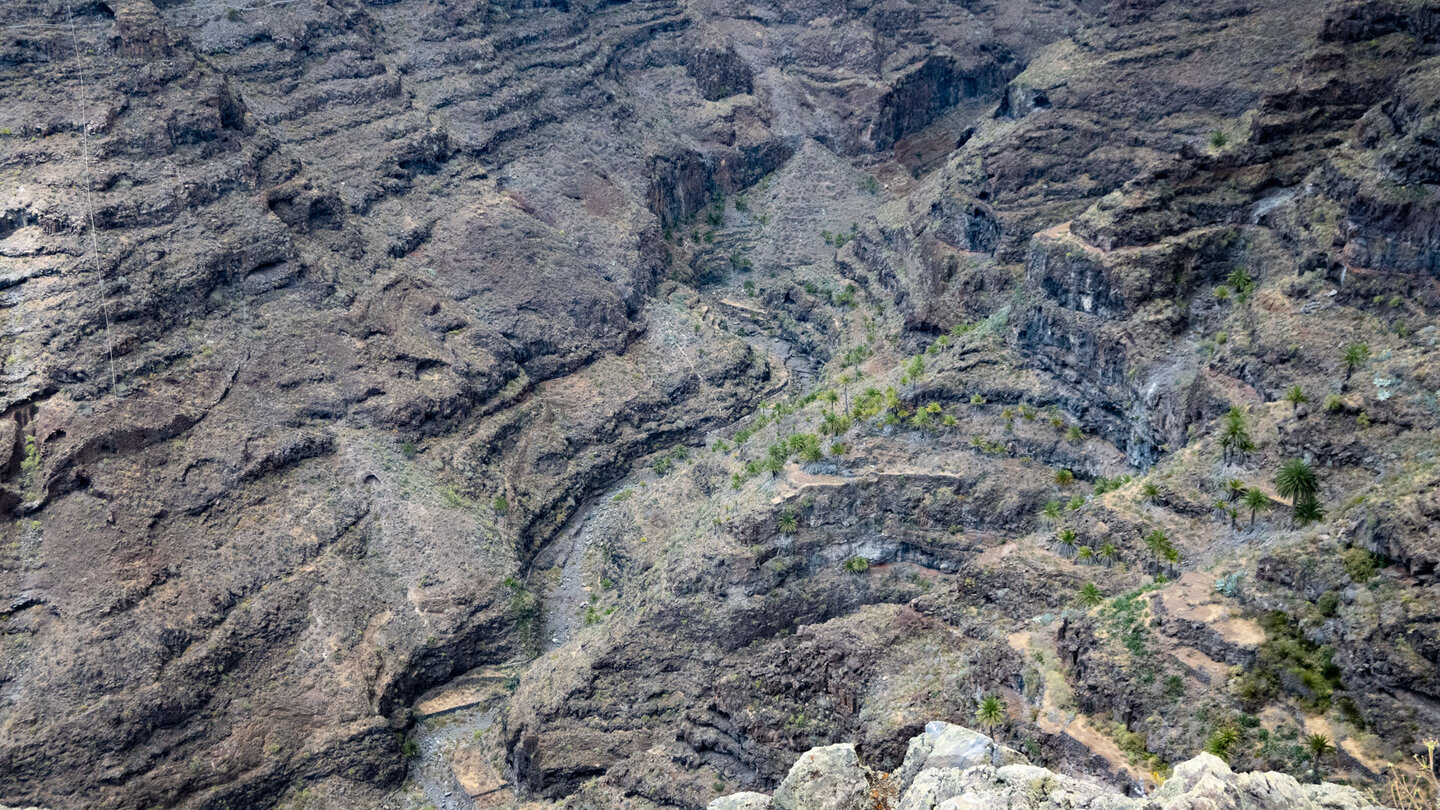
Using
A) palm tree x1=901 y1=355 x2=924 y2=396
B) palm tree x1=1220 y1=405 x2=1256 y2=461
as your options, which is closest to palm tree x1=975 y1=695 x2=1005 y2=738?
palm tree x1=1220 y1=405 x2=1256 y2=461

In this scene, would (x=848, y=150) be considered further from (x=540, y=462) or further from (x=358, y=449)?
(x=358, y=449)

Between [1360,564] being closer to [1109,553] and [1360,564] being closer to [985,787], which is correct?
[1109,553]

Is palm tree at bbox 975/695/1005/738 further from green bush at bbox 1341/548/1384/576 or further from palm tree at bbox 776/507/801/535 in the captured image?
palm tree at bbox 776/507/801/535

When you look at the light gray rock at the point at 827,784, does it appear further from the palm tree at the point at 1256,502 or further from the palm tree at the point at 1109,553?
the palm tree at the point at 1256,502

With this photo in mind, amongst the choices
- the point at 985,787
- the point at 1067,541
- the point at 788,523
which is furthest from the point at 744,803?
the point at 788,523

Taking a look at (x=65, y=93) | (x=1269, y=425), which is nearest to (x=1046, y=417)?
(x=1269, y=425)

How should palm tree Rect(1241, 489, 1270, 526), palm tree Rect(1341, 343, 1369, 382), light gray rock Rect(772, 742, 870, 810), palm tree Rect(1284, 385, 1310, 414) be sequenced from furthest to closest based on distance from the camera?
1. palm tree Rect(1284, 385, 1310, 414)
2. palm tree Rect(1341, 343, 1369, 382)
3. palm tree Rect(1241, 489, 1270, 526)
4. light gray rock Rect(772, 742, 870, 810)

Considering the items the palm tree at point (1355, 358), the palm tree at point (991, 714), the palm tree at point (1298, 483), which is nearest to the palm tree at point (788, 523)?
the palm tree at point (991, 714)
